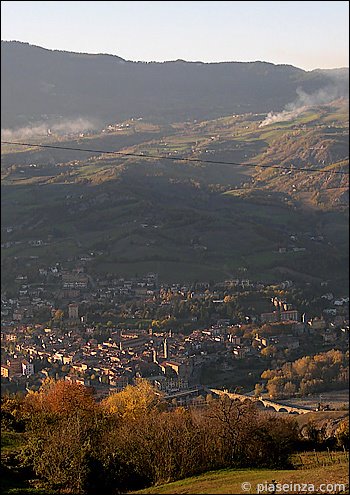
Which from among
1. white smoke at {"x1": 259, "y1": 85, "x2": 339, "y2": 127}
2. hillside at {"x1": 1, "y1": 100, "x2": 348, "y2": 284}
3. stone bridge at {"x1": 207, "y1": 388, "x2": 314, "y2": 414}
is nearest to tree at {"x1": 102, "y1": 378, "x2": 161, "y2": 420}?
stone bridge at {"x1": 207, "y1": 388, "x2": 314, "y2": 414}

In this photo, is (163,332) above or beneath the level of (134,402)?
beneath

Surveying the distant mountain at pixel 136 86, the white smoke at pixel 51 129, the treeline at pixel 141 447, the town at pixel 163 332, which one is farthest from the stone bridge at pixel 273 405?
the distant mountain at pixel 136 86

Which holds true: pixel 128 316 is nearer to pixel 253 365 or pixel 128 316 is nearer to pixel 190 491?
pixel 253 365

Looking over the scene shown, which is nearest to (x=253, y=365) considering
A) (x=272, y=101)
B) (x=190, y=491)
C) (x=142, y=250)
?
(x=190, y=491)

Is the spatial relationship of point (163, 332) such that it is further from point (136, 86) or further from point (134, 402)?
point (136, 86)

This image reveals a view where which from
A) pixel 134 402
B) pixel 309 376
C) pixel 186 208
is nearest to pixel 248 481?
pixel 134 402

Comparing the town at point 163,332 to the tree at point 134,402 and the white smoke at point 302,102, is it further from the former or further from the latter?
the white smoke at point 302,102
